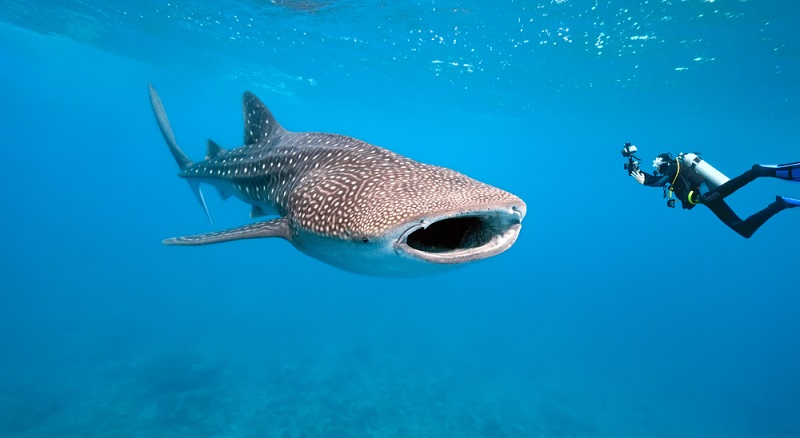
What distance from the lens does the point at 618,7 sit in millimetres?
14414

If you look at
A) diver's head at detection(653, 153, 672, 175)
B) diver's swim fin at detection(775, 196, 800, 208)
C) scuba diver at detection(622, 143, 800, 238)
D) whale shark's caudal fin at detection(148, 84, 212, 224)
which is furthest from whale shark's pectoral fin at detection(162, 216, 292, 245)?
diver's swim fin at detection(775, 196, 800, 208)

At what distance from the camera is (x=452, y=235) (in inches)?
120

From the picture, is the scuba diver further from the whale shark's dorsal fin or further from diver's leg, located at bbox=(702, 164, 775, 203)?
the whale shark's dorsal fin

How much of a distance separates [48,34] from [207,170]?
34325 mm

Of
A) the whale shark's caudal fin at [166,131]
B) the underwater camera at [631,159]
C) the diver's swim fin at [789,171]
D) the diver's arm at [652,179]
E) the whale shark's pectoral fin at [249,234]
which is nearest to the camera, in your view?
the whale shark's pectoral fin at [249,234]

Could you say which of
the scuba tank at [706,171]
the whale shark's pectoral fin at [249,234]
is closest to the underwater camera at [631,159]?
the scuba tank at [706,171]

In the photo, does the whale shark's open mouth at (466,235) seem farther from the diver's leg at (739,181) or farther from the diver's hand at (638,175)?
the diver's hand at (638,175)

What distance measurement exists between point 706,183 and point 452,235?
24.1 feet

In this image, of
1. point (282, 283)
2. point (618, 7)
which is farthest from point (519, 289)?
point (618, 7)

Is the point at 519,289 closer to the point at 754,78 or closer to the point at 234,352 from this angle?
the point at 754,78

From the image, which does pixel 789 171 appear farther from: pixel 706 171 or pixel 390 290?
pixel 390 290

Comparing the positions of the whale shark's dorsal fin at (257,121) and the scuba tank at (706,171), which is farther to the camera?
the scuba tank at (706,171)

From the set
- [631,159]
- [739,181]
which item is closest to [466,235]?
[739,181]

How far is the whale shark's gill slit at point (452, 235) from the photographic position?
8.66ft
